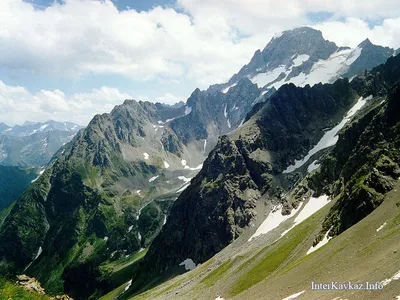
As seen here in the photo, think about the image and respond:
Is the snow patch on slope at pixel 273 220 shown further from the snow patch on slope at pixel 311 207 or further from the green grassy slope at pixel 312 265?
the green grassy slope at pixel 312 265

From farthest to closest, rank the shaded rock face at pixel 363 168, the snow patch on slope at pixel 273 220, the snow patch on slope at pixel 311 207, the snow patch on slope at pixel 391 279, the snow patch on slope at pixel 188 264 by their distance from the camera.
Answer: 1. the snow patch on slope at pixel 188 264
2. the snow patch on slope at pixel 273 220
3. the snow patch on slope at pixel 311 207
4. the shaded rock face at pixel 363 168
5. the snow patch on slope at pixel 391 279

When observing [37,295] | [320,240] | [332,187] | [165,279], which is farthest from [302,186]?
[37,295]

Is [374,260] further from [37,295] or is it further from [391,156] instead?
[391,156]

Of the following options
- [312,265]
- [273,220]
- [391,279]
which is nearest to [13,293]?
[391,279]

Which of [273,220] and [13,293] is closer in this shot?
[13,293]

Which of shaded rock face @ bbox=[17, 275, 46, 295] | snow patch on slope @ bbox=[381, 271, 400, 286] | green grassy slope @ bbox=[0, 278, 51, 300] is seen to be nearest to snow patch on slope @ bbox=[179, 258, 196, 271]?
snow patch on slope @ bbox=[381, 271, 400, 286]

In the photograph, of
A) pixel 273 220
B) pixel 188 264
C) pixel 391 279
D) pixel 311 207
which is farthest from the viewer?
pixel 188 264

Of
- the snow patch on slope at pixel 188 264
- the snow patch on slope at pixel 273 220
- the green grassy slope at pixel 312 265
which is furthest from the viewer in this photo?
the snow patch on slope at pixel 188 264

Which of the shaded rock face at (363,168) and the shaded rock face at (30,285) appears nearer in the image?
the shaded rock face at (30,285)

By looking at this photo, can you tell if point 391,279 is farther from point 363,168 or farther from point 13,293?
point 363,168

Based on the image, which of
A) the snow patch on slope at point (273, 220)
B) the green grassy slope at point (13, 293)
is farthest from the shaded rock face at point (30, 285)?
the snow patch on slope at point (273, 220)

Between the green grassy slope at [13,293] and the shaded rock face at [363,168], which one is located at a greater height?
the green grassy slope at [13,293]

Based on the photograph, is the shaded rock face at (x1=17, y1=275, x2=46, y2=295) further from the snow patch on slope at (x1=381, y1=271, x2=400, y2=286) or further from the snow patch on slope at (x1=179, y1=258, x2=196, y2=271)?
the snow patch on slope at (x1=179, y1=258, x2=196, y2=271)

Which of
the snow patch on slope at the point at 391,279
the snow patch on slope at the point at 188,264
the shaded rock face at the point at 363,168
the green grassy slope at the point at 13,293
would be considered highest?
the green grassy slope at the point at 13,293
